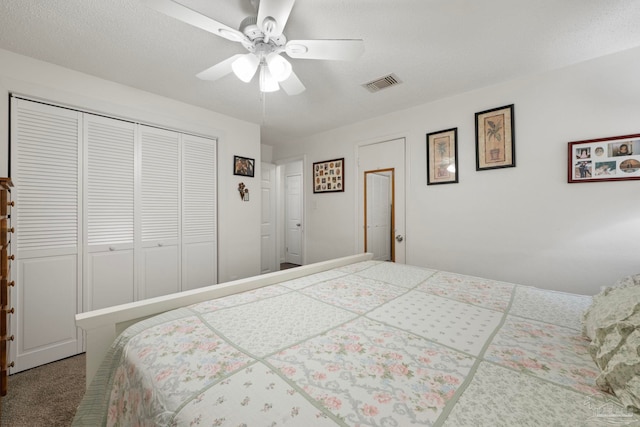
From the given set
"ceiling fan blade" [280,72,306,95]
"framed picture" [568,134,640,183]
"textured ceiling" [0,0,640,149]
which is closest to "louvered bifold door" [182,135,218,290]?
"textured ceiling" [0,0,640,149]

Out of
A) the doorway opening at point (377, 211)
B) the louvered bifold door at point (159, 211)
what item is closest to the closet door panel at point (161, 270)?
the louvered bifold door at point (159, 211)

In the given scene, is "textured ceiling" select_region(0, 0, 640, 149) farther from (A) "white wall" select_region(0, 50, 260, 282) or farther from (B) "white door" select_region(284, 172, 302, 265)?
(B) "white door" select_region(284, 172, 302, 265)

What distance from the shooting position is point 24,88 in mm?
1905

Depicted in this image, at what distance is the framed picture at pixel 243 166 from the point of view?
10.6ft

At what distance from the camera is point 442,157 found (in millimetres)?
2682

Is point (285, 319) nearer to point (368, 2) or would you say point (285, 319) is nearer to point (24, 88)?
point (368, 2)

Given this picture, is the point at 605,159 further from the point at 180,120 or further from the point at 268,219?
the point at 268,219

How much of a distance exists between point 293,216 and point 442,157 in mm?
3230

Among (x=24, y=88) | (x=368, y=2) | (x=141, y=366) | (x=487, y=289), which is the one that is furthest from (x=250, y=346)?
(x=24, y=88)

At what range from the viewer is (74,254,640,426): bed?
591 mm

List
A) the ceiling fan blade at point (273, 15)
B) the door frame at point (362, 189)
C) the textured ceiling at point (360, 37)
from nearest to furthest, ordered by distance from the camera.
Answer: the ceiling fan blade at point (273, 15) < the textured ceiling at point (360, 37) < the door frame at point (362, 189)

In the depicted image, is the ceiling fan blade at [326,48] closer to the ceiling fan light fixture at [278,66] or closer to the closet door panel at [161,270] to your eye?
the ceiling fan light fixture at [278,66]

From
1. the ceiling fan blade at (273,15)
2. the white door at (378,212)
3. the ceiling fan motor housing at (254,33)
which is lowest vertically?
the white door at (378,212)

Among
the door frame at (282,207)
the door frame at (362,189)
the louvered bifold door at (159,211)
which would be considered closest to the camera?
the louvered bifold door at (159,211)
